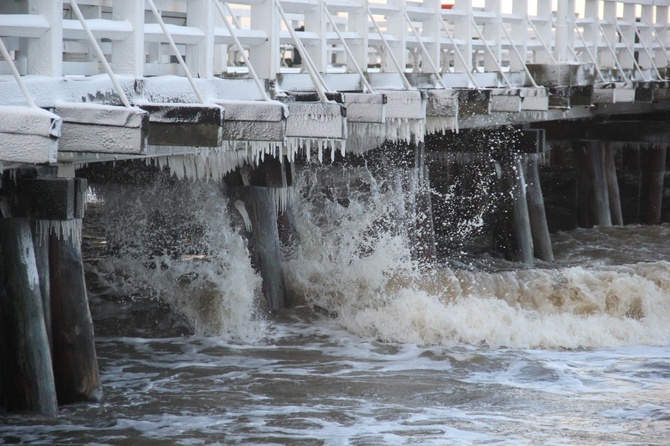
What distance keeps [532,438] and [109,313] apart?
5.96m

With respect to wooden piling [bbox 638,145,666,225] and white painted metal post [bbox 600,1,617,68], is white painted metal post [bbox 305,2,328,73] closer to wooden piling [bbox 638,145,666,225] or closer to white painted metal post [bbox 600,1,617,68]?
white painted metal post [bbox 600,1,617,68]

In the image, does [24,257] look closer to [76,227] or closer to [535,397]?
[76,227]

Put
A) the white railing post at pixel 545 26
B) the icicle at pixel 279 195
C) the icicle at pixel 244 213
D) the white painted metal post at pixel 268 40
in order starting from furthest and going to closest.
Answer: the white railing post at pixel 545 26
the icicle at pixel 279 195
the icicle at pixel 244 213
the white painted metal post at pixel 268 40

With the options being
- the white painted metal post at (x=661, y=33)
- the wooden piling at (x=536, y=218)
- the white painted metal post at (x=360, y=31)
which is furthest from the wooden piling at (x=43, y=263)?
the white painted metal post at (x=661, y=33)

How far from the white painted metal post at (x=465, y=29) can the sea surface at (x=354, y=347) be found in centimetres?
202

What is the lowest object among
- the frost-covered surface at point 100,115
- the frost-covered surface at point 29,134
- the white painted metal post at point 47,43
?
the frost-covered surface at point 29,134

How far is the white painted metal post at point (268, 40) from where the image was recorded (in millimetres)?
8414

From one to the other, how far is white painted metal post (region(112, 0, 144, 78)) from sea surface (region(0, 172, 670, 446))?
2.49m

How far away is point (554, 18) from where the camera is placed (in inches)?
600

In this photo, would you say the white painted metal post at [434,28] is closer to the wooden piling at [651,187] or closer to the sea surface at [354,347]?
the sea surface at [354,347]

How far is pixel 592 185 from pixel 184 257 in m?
9.26

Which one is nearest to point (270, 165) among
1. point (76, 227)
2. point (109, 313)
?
point (109, 313)

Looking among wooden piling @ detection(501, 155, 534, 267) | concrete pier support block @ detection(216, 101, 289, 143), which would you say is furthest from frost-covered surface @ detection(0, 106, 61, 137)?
wooden piling @ detection(501, 155, 534, 267)

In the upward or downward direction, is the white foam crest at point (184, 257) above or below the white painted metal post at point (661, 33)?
below
